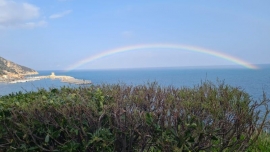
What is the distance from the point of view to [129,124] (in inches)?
114

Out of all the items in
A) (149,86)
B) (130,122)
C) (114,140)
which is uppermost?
(149,86)

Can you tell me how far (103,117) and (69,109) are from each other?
1.41 ft

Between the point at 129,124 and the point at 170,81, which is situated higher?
the point at 170,81

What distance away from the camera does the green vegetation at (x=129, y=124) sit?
2.86 m

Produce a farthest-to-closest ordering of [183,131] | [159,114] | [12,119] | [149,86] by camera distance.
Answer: [149,86]
[12,119]
[159,114]
[183,131]

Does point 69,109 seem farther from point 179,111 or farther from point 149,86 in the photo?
point 149,86

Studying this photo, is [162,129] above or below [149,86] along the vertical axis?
below

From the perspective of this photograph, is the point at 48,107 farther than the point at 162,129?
Yes

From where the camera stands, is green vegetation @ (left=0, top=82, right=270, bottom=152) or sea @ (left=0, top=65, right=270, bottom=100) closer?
green vegetation @ (left=0, top=82, right=270, bottom=152)

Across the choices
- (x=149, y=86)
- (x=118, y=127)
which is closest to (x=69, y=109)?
Result: (x=118, y=127)

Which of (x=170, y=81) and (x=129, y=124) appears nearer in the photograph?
(x=129, y=124)

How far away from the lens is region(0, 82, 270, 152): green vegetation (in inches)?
113

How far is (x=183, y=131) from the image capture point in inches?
110

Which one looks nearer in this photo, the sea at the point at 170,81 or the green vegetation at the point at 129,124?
the green vegetation at the point at 129,124
